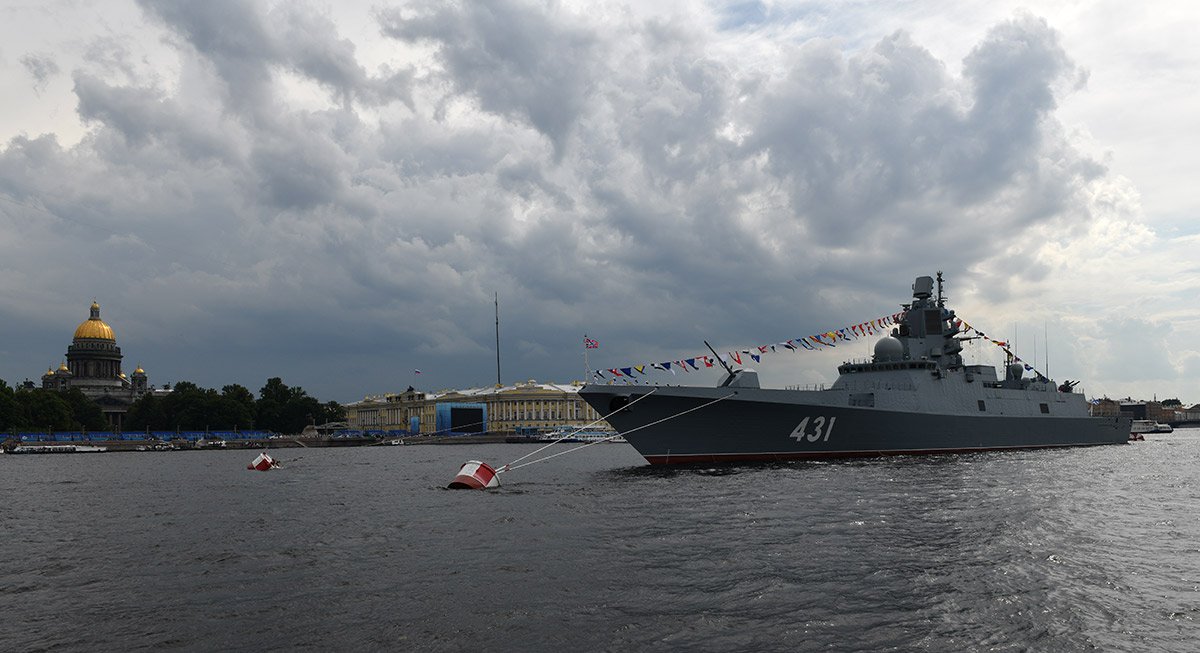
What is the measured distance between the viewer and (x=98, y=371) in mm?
178500

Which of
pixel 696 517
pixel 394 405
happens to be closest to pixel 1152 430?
pixel 394 405

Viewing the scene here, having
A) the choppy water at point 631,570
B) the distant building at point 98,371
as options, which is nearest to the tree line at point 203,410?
the distant building at point 98,371

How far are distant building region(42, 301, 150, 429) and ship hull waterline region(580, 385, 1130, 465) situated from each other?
16631cm

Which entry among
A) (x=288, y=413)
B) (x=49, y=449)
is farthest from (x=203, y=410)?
(x=49, y=449)

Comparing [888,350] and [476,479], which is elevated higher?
[888,350]

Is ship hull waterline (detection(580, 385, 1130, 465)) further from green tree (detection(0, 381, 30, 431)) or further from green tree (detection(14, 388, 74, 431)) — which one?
green tree (detection(14, 388, 74, 431))

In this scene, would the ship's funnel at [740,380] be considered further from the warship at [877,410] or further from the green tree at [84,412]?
the green tree at [84,412]

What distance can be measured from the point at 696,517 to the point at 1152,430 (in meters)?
193

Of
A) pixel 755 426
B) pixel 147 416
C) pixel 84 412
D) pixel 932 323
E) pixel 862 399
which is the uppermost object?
pixel 932 323

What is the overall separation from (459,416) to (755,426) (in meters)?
134

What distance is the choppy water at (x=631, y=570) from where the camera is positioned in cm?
1307

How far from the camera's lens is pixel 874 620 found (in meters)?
13.6

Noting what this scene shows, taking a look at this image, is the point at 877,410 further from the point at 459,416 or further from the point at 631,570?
the point at 459,416

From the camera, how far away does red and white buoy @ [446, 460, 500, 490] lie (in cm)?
3597
